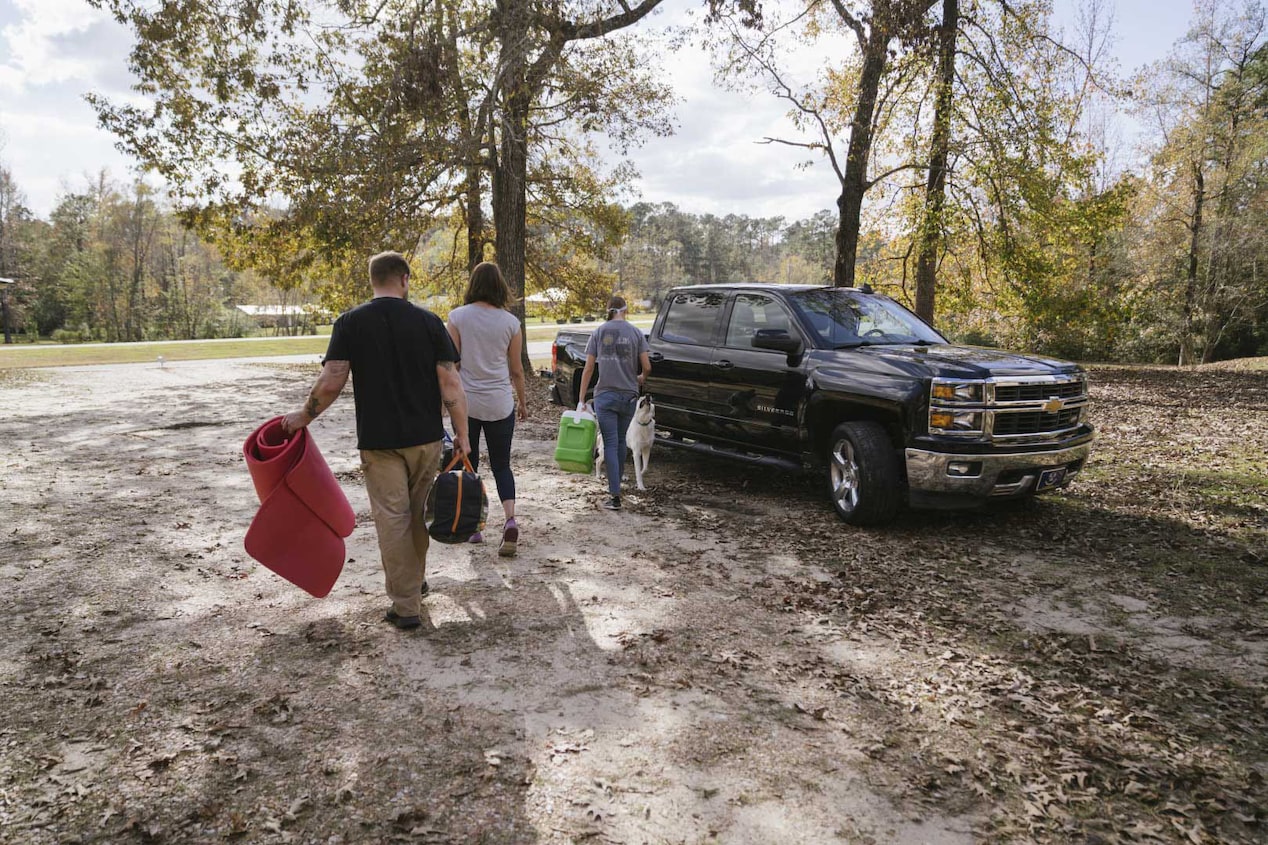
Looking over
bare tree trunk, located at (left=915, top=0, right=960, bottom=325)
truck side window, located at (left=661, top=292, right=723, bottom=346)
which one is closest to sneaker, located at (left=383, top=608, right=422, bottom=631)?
truck side window, located at (left=661, top=292, right=723, bottom=346)

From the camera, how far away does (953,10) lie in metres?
14.9

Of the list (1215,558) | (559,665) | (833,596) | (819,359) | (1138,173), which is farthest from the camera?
(1138,173)

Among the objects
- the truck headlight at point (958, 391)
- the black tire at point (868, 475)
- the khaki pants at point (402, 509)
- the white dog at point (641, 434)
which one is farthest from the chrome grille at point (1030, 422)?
the khaki pants at point (402, 509)

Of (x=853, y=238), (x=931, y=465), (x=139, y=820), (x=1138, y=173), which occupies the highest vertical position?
(x=1138, y=173)

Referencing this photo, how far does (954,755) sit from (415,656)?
106 inches

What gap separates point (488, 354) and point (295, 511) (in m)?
1.80

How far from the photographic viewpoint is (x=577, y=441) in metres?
7.54

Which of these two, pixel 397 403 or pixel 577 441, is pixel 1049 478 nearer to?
pixel 577 441

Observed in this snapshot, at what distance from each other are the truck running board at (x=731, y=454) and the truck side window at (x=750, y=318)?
1084 mm

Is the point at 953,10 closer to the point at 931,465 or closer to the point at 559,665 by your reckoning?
the point at 931,465

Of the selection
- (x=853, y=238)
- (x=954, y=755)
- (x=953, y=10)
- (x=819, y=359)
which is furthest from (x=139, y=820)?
Result: (x=953, y=10)

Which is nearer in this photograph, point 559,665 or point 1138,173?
point 559,665

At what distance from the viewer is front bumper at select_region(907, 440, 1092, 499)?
577cm

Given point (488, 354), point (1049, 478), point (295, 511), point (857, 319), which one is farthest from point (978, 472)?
point (295, 511)
